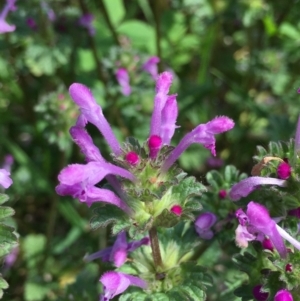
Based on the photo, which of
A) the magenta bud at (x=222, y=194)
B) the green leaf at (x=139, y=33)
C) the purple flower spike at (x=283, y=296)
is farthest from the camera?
the green leaf at (x=139, y=33)

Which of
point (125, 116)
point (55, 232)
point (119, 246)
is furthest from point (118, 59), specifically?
point (119, 246)

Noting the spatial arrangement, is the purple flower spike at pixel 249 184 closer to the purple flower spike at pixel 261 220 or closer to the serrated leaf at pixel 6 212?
the purple flower spike at pixel 261 220

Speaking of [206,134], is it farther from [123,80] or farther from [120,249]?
[123,80]

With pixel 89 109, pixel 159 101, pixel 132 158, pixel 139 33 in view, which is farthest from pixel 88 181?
pixel 139 33

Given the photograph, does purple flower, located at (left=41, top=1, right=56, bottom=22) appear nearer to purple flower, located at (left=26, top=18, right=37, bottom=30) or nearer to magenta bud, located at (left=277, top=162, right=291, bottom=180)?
purple flower, located at (left=26, top=18, right=37, bottom=30)

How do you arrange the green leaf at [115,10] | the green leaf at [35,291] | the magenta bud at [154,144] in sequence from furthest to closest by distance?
the green leaf at [115,10] → the green leaf at [35,291] → the magenta bud at [154,144]

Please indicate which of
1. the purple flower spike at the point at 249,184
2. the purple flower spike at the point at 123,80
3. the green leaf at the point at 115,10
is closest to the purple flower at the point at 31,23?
the purple flower spike at the point at 123,80

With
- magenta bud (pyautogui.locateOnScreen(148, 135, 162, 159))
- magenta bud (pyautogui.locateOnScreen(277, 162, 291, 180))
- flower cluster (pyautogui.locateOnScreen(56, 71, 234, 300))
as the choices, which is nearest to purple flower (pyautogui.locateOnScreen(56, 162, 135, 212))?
flower cluster (pyautogui.locateOnScreen(56, 71, 234, 300))
